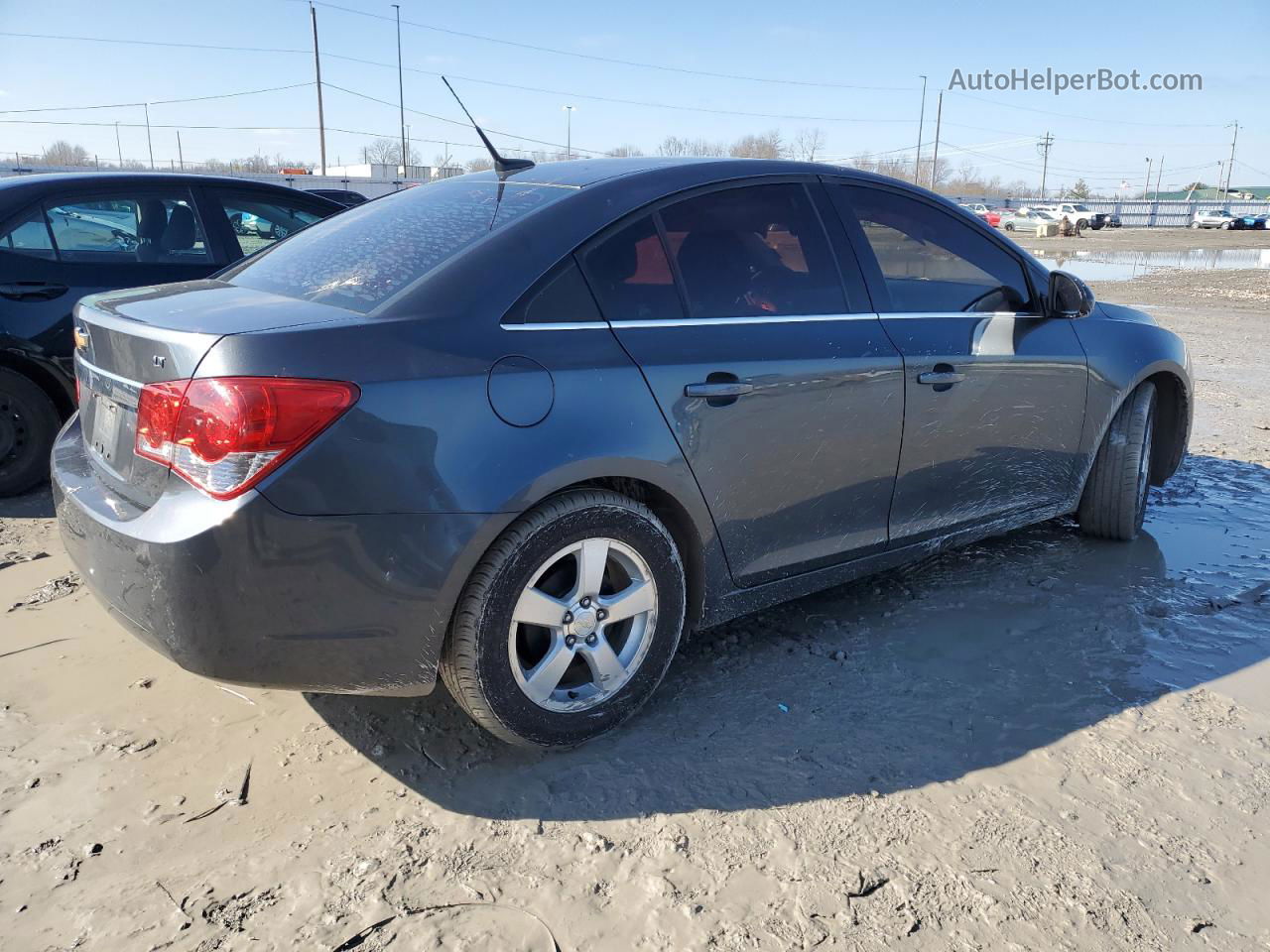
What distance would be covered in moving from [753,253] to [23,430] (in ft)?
13.1

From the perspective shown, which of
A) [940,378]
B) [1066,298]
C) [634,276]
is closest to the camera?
[634,276]

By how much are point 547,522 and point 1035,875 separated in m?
1.46

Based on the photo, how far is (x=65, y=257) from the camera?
498 centimetres

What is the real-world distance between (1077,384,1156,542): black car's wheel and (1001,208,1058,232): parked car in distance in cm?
4884

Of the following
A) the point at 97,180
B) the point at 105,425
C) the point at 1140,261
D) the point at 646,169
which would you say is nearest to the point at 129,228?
the point at 97,180

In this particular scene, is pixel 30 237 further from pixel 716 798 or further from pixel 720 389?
pixel 716 798

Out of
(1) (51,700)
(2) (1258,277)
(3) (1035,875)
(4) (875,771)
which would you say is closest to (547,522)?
(4) (875,771)

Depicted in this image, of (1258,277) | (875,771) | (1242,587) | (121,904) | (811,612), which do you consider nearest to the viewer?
(121,904)

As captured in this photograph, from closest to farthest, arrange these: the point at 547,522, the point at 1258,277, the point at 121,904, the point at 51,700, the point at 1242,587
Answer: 1. the point at 121,904
2. the point at 547,522
3. the point at 51,700
4. the point at 1242,587
5. the point at 1258,277

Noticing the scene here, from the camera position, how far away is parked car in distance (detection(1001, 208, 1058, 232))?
5119cm

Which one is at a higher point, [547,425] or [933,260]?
[933,260]

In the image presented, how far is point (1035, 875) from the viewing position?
2299mm

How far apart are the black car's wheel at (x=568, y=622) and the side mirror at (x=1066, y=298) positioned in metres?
2.10

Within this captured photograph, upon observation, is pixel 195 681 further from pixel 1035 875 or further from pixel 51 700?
pixel 1035 875
